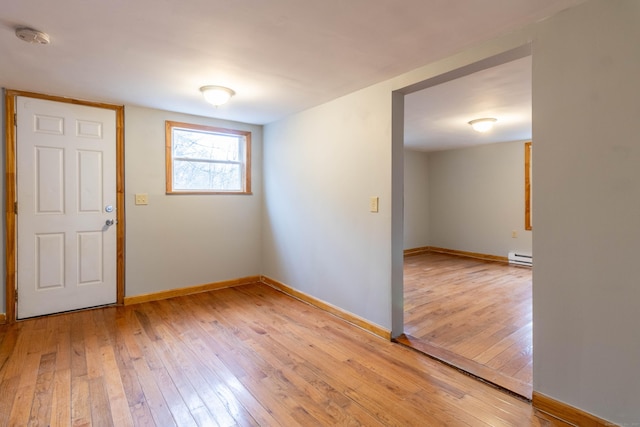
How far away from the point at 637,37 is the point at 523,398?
6.29 ft

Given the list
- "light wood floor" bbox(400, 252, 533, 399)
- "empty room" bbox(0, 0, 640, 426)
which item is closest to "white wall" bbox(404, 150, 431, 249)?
"light wood floor" bbox(400, 252, 533, 399)

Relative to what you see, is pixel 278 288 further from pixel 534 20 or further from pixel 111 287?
pixel 534 20

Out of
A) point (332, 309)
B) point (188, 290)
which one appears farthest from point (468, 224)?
point (188, 290)

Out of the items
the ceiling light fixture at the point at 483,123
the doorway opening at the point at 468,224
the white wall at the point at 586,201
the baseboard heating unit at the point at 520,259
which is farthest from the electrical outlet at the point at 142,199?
the baseboard heating unit at the point at 520,259

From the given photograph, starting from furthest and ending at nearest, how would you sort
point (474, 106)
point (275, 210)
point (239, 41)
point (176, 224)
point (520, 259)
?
point (520, 259)
point (275, 210)
point (176, 224)
point (474, 106)
point (239, 41)

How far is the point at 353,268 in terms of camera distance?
3.04m

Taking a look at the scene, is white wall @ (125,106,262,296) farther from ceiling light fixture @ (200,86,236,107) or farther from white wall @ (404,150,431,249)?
white wall @ (404,150,431,249)

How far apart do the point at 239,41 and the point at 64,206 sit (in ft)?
8.44

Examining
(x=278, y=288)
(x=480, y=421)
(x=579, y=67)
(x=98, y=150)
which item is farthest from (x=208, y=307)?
(x=579, y=67)

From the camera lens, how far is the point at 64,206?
→ 321 centimetres

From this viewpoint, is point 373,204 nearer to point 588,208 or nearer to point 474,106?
point 588,208

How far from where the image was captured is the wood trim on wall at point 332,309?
273 centimetres

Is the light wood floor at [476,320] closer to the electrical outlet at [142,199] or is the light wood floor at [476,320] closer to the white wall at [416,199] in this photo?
the white wall at [416,199]

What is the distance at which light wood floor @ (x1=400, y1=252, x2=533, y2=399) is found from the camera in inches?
87.9
